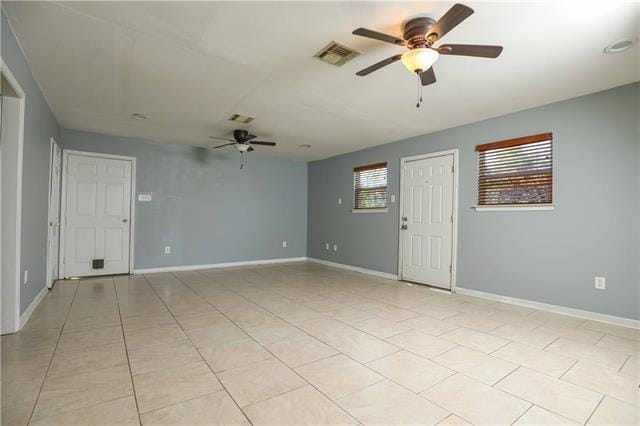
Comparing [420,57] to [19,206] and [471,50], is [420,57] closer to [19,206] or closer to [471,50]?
[471,50]

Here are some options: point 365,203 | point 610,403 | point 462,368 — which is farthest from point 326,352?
point 365,203

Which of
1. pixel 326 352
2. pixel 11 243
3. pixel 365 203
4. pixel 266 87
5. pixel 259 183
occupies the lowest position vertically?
pixel 326 352

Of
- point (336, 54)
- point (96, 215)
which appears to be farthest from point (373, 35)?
point (96, 215)

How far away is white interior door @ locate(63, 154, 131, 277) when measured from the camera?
16.6 feet

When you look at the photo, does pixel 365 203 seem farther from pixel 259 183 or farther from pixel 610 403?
pixel 610 403

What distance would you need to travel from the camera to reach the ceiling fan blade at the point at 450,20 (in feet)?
5.71

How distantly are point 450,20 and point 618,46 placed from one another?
1.67 meters

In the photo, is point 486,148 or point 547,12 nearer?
point 547,12

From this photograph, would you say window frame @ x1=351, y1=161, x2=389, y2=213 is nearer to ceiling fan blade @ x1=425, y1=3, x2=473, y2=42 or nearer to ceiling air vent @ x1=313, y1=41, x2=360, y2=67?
ceiling air vent @ x1=313, y1=41, x2=360, y2=67

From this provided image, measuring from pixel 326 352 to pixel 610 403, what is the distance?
5.82ft

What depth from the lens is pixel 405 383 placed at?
1995 mm

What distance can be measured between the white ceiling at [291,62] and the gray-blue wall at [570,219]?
255 mm

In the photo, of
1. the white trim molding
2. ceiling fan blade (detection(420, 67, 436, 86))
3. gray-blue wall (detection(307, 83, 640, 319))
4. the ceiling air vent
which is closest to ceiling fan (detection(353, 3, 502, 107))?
ceiling fan blade (detection(420, 67, 436, 86))

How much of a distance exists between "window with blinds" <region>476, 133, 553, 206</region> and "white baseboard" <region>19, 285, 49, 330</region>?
5314 mm
